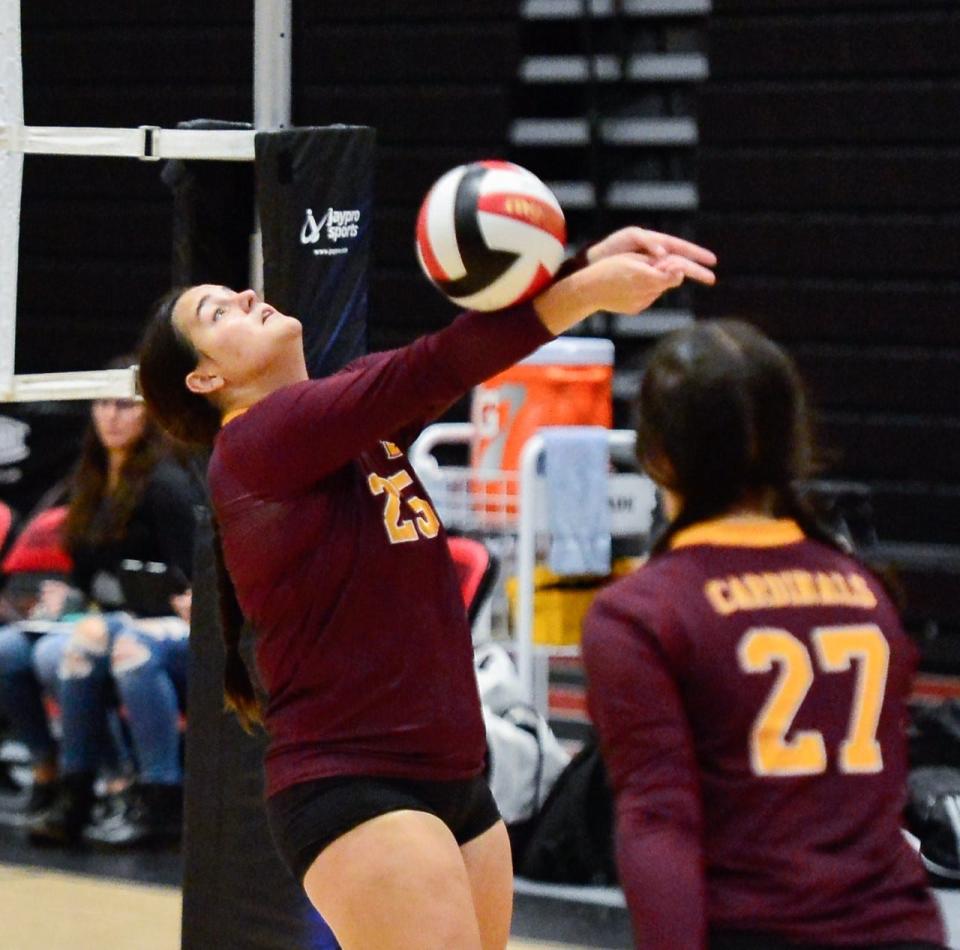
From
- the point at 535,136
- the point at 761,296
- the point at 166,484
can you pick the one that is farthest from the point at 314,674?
the point at 535,136

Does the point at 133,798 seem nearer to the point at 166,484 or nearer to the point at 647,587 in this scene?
the point at 166,484

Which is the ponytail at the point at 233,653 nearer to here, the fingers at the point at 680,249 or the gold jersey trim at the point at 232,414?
the gold jersey trim at the point at 232,414

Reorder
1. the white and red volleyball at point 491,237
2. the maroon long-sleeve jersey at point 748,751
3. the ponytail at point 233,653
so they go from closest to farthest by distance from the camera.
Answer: the maroon long-sleeve jersey at point 748,751 → the white and red volleyball at point 491,237 → the ponytail at point 233,653

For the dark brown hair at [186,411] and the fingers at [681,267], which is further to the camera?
the dark brown hair at [186,411]

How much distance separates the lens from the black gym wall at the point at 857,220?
709 centimetres

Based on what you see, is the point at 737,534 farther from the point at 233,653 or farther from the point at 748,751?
the point at 233,653

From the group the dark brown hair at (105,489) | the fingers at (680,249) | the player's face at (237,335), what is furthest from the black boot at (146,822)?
the fingers at (680,249)

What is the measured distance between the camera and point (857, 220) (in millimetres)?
7242

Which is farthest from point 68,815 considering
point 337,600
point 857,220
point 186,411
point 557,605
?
point 857,220

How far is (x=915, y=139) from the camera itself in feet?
23.5

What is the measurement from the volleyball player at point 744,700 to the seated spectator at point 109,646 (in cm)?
356

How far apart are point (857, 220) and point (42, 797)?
3841 mm

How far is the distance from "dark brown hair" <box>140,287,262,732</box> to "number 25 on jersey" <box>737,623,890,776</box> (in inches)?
45.3

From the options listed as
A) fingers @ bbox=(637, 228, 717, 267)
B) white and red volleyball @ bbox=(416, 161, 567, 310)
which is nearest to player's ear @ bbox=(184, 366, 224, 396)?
white and red volleyball @ bbox=(416, 161, 567, 310)
